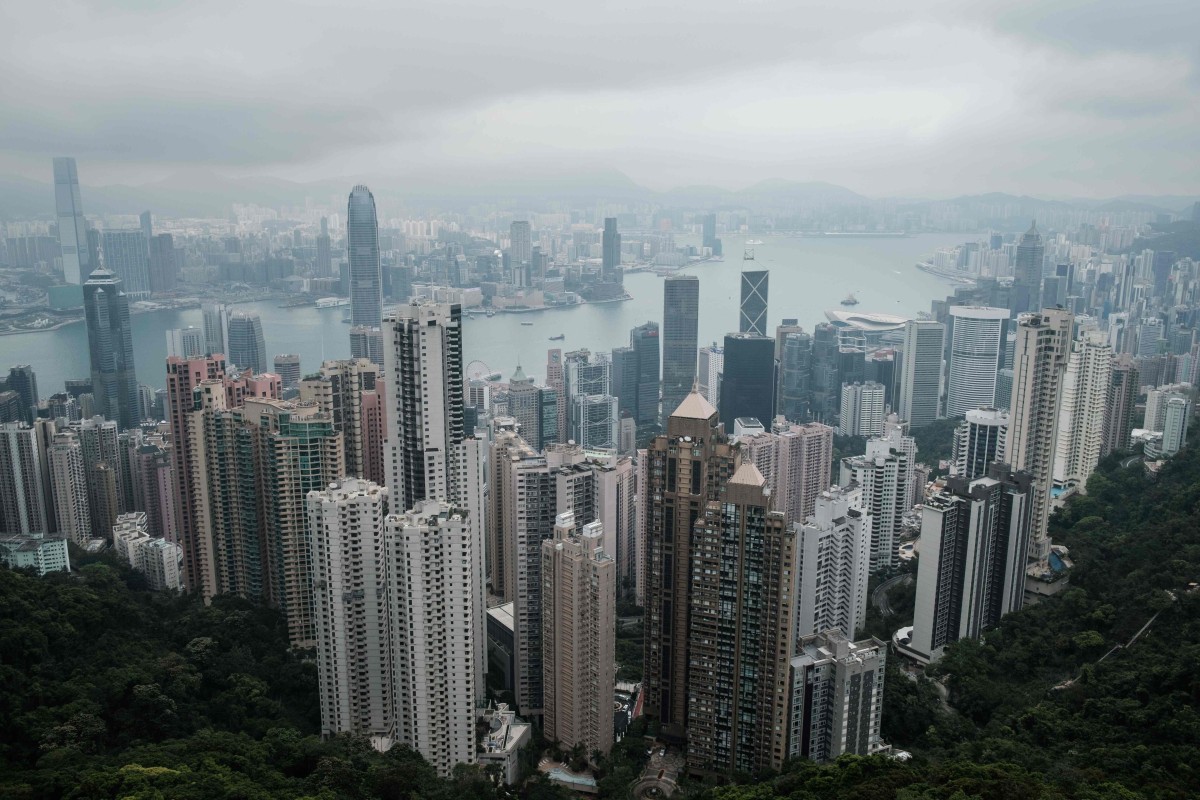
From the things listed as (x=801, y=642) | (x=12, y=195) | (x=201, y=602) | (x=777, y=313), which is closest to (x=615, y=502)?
(x=801, y=642)

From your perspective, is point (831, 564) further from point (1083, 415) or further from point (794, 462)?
point (1083, 415)

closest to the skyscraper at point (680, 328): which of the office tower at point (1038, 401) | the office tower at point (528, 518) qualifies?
the office tower at point (1038, 401)

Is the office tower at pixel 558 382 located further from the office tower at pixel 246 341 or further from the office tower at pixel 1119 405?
the office tower at pixel 1119 405

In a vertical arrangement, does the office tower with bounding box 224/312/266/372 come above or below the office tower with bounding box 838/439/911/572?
above

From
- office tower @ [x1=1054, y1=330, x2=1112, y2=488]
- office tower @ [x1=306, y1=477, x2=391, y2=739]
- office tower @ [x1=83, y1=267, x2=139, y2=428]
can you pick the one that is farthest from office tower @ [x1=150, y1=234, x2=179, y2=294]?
office tower @ [x1=1054, y1=330, x2=1112, y2=488]

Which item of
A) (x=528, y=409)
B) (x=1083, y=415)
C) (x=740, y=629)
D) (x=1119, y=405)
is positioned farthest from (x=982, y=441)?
(x=528, y=409)

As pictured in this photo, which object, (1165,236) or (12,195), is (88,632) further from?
(1165,236)

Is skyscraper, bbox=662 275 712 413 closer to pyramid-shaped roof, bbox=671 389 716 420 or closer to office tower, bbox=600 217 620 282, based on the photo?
office tower, bbox=600 217 620 282
